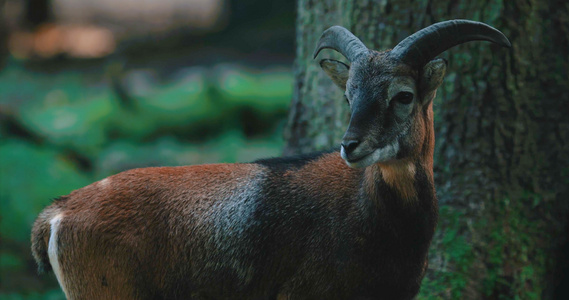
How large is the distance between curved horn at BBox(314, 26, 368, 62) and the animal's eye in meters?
0.53

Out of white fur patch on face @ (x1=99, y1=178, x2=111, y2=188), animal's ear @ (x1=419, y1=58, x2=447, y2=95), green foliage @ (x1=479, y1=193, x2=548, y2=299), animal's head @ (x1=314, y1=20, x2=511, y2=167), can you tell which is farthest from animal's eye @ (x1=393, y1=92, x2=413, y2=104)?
white fur patch on face @ (x1=99, y1=178, x2=111, y2=188)

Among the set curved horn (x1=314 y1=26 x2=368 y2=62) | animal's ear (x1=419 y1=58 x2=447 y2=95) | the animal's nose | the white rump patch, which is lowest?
the white rump patch

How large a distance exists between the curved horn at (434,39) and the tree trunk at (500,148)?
5.10 ft

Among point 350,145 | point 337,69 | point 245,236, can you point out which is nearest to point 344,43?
point 337,69

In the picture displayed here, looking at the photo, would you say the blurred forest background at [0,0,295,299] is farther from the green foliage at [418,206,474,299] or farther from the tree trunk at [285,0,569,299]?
the tree trunk at [285,0,569,299]

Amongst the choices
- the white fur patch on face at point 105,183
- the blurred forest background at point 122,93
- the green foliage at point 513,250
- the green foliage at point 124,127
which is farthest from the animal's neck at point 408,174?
the green foliage at point 124,127

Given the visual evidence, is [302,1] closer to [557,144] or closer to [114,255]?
[557,144]

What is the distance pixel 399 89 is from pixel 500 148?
2.28 m

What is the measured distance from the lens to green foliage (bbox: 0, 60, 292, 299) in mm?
12195

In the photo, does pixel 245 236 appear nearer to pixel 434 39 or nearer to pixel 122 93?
pixel 434 39

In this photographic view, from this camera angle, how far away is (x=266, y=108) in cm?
1420

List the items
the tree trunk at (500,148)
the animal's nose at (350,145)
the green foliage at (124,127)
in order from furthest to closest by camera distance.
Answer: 1. the green foliage at (124,127)
2. the tree trunk at (500,148)
3. the animal's nose at (350,145)

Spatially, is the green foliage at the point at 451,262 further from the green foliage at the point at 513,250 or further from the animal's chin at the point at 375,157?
the animal's chin at the point at 375,157

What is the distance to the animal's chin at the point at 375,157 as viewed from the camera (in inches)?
177
